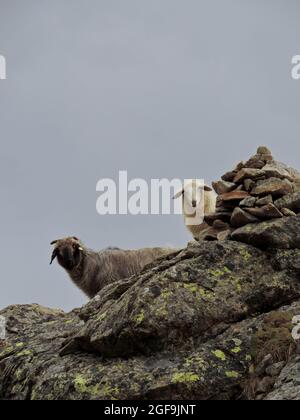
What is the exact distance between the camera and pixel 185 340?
1096 cm

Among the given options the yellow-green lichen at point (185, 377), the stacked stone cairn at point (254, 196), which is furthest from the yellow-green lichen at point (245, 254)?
the yellow-green lichen at point (185, 377)

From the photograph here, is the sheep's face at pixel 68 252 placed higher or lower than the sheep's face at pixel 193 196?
lower

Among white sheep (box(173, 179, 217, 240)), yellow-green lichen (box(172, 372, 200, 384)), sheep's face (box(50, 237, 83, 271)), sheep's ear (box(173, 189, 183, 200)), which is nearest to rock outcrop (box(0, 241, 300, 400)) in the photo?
yellow-green lichen (box(172, 372, 200, 384))

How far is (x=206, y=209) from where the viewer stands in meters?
17.2

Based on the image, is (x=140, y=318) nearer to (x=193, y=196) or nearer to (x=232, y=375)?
(x=232, y=375)

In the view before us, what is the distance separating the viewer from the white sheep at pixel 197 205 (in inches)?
672

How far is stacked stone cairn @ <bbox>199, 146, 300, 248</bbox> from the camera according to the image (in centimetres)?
1318

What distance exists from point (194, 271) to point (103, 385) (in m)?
2.66

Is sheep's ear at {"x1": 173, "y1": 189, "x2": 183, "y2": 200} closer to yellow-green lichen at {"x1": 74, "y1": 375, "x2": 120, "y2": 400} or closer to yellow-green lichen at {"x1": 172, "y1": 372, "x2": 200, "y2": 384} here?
yellow-green lichen at {"x1": 74, "y1": 375, "x2": 120, "y2": 400}

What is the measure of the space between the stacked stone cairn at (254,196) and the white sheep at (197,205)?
247 cm

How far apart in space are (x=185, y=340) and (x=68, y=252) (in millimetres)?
6613

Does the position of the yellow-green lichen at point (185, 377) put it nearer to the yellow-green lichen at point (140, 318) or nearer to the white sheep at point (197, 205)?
the yellow-green lichen at point (140, 318)
